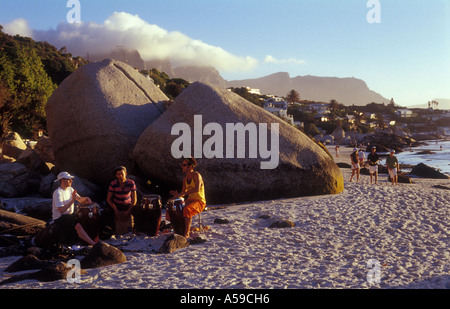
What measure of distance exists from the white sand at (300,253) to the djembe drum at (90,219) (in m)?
0.44

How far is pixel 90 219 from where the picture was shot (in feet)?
21.9

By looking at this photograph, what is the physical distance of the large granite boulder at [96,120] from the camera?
11672 millimetres

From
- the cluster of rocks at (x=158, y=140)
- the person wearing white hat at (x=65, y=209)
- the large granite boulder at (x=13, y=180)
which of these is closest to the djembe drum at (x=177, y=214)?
the person wearing white hat at (x=65, y=209)

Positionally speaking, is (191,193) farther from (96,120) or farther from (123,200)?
(96,120)

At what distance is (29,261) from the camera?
571 cm

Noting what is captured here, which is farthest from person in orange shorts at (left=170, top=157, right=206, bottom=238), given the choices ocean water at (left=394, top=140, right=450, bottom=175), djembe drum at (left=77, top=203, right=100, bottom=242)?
ocean water at (left=394, top=140, right=450, bottom=175)

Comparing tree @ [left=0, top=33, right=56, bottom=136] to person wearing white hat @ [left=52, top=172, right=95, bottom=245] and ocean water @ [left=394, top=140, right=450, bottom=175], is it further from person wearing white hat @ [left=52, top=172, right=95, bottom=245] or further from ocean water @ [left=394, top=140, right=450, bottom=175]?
ocean water @ [left=394, top=140, right=450, bottom=175]

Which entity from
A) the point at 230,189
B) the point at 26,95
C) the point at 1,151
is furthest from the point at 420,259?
the point at 26,95

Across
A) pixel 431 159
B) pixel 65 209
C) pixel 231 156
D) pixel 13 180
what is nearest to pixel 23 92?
pixel 13 180

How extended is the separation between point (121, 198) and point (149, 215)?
0.61 metres

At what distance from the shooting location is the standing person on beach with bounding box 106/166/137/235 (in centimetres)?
714

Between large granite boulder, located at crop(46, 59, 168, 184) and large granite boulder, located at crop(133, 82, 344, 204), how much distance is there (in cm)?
108

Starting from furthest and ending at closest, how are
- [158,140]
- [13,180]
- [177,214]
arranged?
[13,180] → [158,140] → [177,214]

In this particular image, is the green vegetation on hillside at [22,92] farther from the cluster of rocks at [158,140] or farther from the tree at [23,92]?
the cluster of rocks at [158,140]
